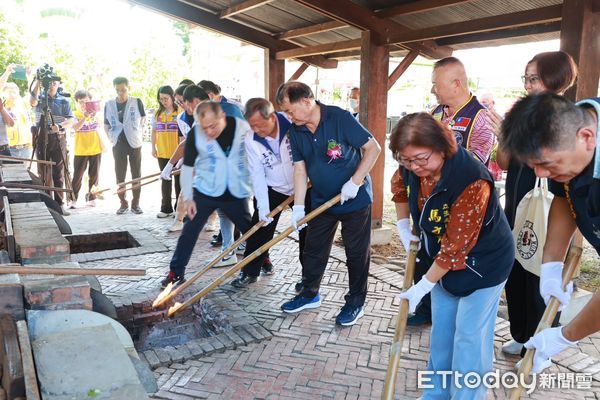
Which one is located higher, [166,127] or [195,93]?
[195,93]

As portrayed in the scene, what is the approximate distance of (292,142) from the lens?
3.62 m

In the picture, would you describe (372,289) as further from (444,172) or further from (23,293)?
(23,293)

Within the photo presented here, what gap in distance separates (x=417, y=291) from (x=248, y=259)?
1720mm

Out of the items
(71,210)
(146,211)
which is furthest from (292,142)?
(71,210)

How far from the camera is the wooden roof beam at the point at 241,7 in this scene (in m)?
6.19

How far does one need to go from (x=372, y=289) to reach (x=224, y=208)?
155cm

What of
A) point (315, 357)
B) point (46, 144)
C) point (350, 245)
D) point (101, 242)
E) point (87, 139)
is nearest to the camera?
point (315, 357)

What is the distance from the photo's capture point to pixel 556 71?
2652mm

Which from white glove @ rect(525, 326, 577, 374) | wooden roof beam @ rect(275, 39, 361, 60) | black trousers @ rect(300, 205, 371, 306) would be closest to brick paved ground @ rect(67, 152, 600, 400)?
black trousers @ rect(300, 205, 371, 306)

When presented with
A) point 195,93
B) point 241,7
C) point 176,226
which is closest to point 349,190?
point 195,93

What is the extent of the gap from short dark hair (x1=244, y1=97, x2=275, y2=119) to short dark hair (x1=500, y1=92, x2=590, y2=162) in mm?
2537

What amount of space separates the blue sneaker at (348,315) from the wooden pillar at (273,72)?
16.2 ft

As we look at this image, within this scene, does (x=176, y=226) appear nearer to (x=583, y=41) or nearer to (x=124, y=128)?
(x=124, y=128)

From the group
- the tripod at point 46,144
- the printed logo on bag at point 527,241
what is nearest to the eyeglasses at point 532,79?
the printed logo on bag at point 527,241
